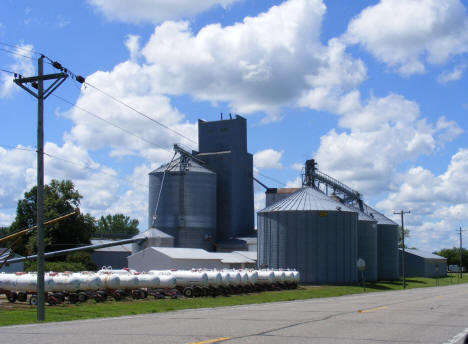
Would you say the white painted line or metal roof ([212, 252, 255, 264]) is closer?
the white painted line

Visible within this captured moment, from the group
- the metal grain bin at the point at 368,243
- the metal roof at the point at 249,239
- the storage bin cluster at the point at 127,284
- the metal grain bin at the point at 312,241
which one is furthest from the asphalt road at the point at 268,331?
the metal roof at the point at 249,239

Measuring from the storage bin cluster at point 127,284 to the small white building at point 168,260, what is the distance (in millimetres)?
15509

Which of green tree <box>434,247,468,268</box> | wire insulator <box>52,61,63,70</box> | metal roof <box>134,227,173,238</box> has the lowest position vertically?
green tree <box>434,247,468,268</box>

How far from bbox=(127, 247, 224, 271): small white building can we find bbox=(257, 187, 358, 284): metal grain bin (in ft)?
23.3

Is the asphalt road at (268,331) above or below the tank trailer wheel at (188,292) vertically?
above

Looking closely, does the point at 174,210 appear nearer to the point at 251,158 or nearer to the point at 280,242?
the point at 251,158

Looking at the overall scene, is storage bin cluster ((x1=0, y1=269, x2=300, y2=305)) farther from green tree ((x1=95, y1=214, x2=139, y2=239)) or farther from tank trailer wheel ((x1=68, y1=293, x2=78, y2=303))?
green tree ((x1=95, y1=214, x2=139, y2=239))

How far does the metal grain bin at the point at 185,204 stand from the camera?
88000mm

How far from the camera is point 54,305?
115 feet

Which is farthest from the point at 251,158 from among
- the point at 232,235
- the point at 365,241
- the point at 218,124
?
the point at 365,241

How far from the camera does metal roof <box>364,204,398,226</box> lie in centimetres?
9456

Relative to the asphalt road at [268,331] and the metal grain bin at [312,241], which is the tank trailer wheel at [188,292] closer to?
the metal grain bin at [312,241]

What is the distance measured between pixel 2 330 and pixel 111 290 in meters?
21.8

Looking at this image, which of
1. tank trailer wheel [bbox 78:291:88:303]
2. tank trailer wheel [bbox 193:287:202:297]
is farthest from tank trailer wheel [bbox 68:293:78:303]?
tank trailer wheel [bbox 193:287:202:297]
